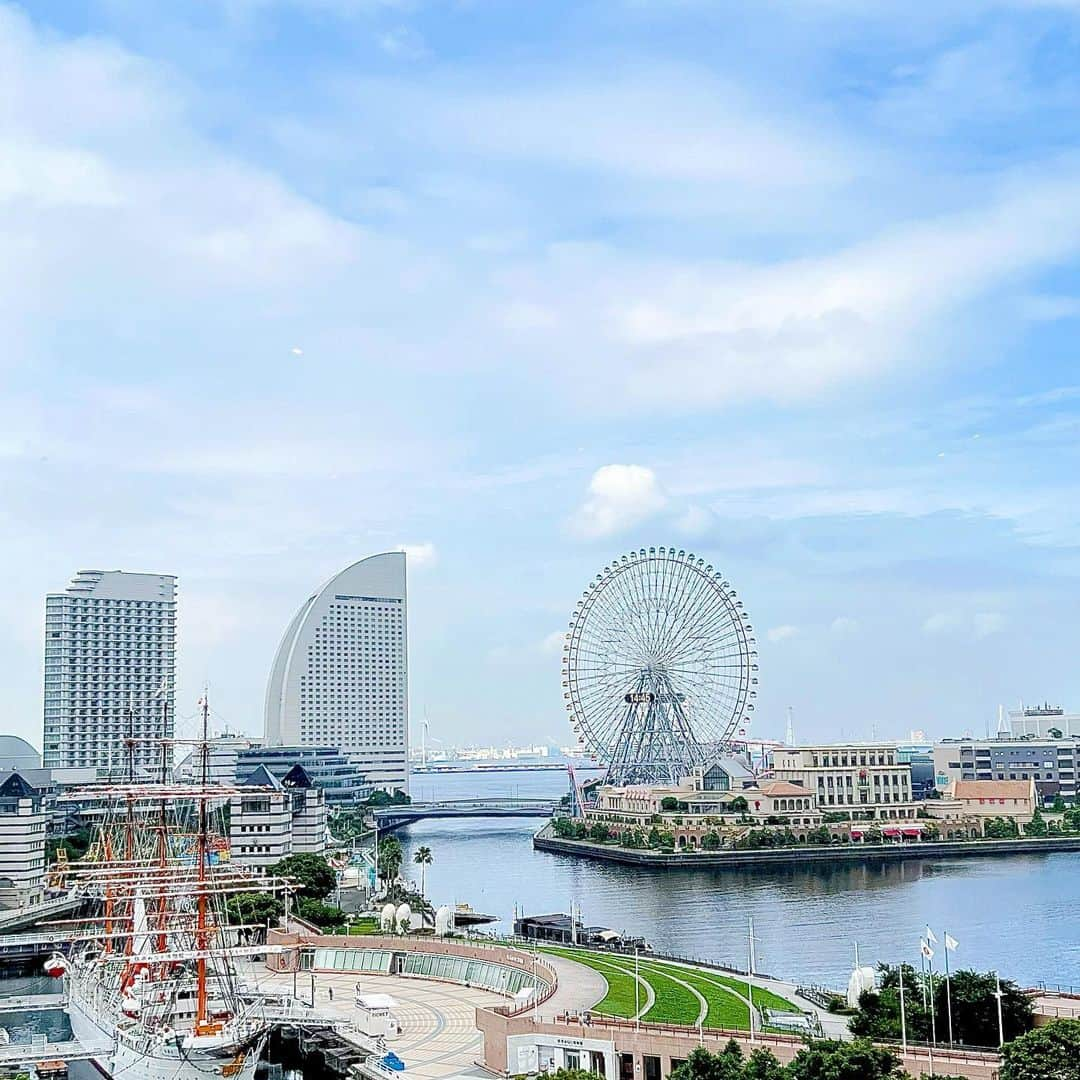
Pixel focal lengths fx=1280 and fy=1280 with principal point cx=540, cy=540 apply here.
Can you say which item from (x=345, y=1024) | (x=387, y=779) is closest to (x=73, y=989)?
(x=345, y=1024)

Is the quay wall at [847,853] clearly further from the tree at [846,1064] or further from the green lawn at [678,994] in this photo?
the tree at [846,1064]

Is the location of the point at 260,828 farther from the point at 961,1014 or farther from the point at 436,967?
the point at 961,1014

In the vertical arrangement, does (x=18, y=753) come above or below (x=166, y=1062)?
above

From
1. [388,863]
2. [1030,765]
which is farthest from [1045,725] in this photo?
[388,863]

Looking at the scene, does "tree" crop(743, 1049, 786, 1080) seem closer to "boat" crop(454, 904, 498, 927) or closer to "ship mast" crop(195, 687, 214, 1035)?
"ship mast" crop(195, 687, 214, 1035)

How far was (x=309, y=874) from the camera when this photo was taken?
5812 cm

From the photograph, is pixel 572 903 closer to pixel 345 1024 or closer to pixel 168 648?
Result: pixel 345 1024

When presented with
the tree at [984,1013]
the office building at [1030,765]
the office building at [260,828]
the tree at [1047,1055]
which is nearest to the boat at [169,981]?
the tree at [984,1013]

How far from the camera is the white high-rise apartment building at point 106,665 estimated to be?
370ft

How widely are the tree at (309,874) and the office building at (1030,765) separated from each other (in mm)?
61624

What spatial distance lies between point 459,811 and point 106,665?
34918mm

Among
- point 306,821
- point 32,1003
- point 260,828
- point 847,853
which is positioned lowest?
point 847,853

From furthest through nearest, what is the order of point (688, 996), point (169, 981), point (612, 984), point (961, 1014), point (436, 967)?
1. point (436, 967)
2. point (169, 981)
3. point (612, 984)
4. point (688, 996)
5. point (961, 1014)

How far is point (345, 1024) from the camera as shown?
1252 inches
